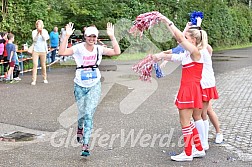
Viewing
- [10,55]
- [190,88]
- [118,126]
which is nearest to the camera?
[190,88]

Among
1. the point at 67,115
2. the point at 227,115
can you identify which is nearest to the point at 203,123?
the point at 227,115

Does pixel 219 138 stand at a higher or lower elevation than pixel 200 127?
lower

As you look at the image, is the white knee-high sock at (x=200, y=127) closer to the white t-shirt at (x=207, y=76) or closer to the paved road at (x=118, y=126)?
the paved road at (x=118, y=126)

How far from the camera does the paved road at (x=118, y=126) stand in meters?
6.76

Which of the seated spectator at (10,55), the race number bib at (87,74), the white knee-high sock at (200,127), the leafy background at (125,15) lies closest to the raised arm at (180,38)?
the white knee-high sock at (200,127)

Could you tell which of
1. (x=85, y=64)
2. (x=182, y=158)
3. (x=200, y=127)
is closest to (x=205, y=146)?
(x=200, y=127)

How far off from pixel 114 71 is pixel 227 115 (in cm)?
1032

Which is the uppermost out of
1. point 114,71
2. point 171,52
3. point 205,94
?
point 171,52

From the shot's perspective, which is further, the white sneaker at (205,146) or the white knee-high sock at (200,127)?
the white sneaker at (205,146)

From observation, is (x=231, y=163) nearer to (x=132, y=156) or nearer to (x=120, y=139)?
(x=132, y=156)

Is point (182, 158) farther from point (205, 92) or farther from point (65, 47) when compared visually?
point (65, 47)

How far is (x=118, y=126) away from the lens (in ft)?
28.7

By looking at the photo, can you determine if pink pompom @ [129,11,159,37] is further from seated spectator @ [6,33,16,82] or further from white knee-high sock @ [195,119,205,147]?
seated spectator @ [6,33,16,82]

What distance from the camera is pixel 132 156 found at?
6.88 metres
